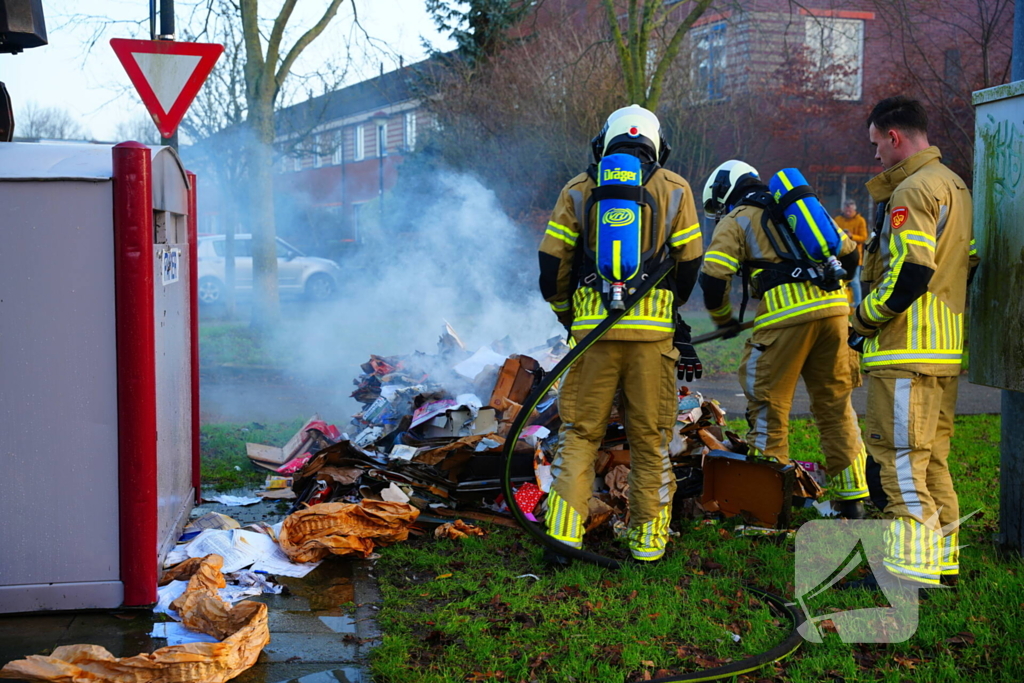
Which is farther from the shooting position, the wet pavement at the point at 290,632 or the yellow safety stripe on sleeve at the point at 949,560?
the yellow safety stripe on sleeve at the point at 949,560

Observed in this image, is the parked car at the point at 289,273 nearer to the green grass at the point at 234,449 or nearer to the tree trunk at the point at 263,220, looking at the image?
the tree trunk at the point at 263,220

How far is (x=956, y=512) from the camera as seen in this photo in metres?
3.81

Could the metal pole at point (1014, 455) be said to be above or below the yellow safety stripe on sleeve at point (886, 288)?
below

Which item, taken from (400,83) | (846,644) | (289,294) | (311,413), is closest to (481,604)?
(846,644)

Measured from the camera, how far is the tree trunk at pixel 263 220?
40.7 feet

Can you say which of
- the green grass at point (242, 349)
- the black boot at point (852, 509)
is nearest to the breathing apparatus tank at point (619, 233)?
the black boot at point (852, 509)

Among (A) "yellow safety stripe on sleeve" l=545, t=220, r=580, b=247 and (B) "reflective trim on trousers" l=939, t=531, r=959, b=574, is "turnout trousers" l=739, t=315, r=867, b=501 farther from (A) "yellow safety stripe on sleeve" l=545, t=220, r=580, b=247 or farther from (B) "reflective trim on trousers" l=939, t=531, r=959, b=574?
(A) "yellow safety stripe on sleeve" l=545, t=220, r=580, b=247

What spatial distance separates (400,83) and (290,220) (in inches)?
364

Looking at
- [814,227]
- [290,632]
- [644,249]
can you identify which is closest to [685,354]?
[644,249]

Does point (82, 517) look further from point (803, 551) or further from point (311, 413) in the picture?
point (311, 413)

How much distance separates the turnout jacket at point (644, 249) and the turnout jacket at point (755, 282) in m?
0.58

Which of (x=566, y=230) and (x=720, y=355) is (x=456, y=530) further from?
(x=720, y=355)

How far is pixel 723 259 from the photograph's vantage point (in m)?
4.88

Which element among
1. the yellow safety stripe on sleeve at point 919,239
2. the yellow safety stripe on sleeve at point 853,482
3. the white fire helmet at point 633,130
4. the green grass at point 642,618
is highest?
the white fire helmet at point 633,130
